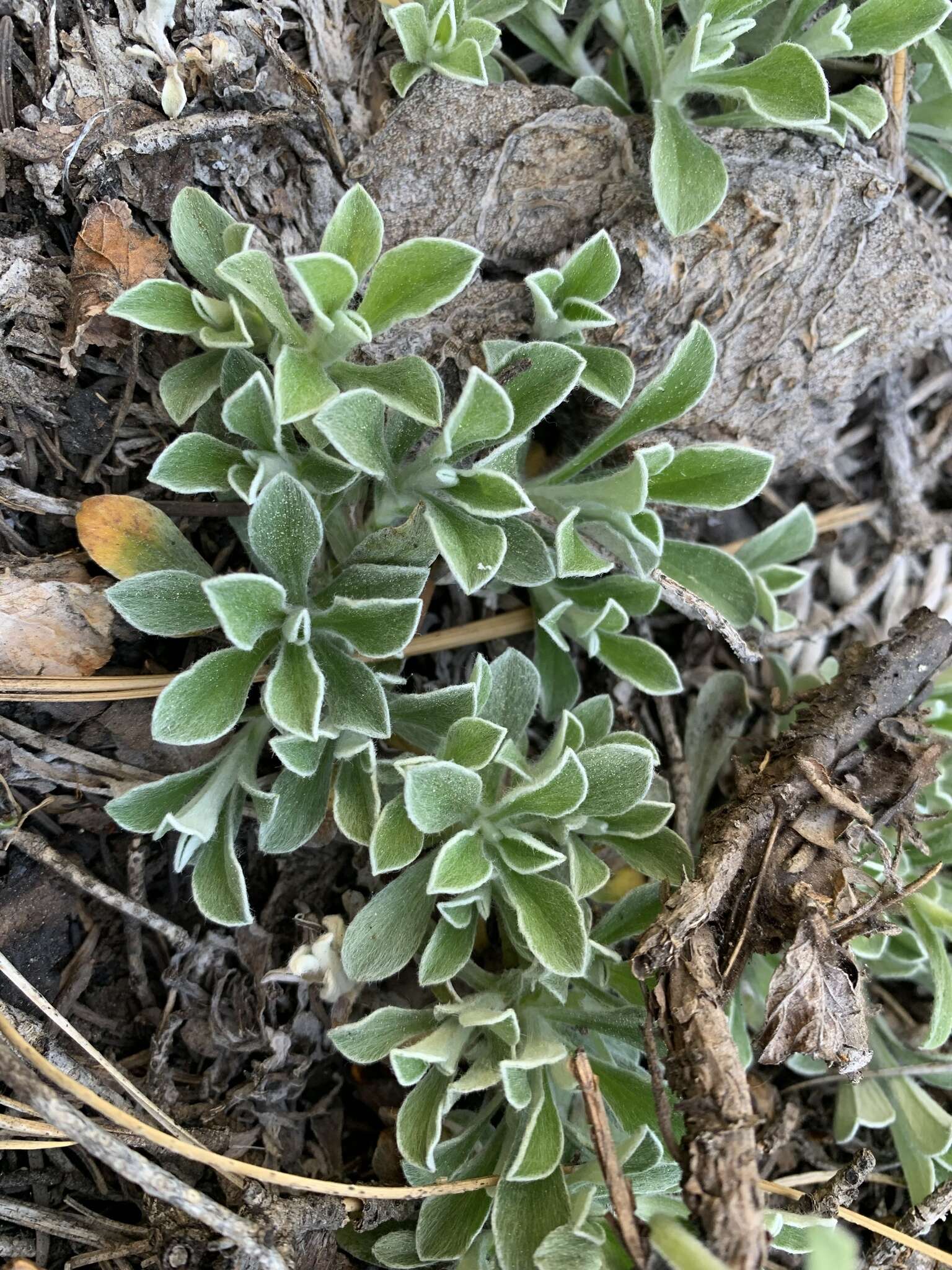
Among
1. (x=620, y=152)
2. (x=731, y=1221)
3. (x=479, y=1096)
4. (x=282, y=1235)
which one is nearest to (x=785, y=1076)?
(x=479, y=1096)

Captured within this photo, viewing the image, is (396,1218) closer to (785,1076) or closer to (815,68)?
(785,1076)

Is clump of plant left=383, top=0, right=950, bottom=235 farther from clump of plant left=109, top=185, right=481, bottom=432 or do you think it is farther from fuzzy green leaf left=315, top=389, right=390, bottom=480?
fuzzy green leaf left=315, top=389, right=390, bottom=480

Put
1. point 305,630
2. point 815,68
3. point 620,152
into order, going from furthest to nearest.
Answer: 1. point 620,152
2. point 815,68
3. point 305,630

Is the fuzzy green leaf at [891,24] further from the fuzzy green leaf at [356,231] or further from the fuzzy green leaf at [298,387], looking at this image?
the fuzzy green leaf at [298,387]

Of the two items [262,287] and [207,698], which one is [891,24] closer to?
[262,287]

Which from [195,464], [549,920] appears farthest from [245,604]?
[549,920]

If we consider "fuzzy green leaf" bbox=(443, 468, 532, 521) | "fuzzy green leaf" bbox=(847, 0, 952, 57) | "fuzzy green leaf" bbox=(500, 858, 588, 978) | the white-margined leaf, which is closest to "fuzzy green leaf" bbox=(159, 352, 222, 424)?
the white-margined leaf
